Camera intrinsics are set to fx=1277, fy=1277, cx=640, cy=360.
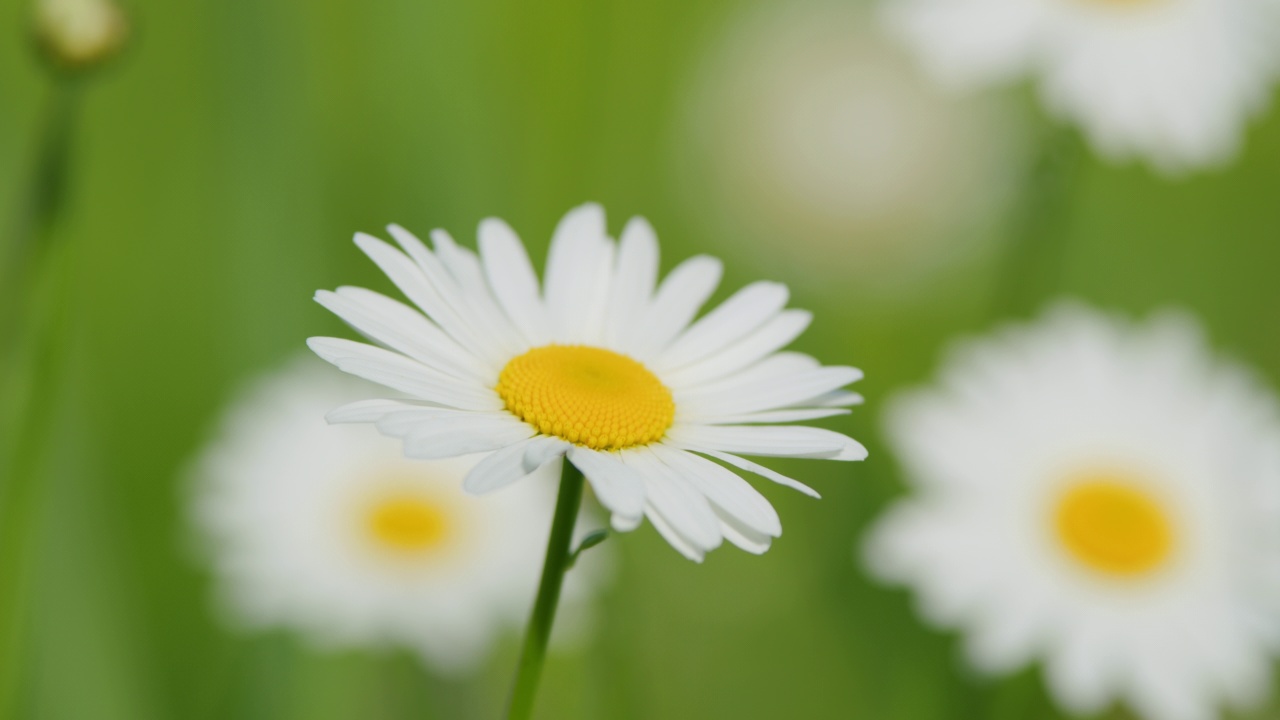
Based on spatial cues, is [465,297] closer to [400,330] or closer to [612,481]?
[400,330]

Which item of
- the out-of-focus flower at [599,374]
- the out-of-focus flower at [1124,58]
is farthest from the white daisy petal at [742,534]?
the out-of-focus flower at [1124,58]

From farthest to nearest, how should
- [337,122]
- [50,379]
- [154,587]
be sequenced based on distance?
[337,122] < [154,587] < [50,379]

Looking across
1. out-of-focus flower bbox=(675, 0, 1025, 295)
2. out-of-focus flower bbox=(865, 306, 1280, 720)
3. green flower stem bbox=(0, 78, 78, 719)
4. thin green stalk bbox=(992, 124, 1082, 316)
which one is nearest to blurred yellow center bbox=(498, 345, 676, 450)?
green flower stem bbox=(0, 78, 78, 719)

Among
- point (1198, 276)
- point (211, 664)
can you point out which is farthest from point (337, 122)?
point (1198, 276)

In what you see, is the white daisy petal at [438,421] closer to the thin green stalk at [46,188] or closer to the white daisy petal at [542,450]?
the white daisy petal at [542,450]

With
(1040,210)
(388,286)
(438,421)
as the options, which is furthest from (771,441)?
(388,286)

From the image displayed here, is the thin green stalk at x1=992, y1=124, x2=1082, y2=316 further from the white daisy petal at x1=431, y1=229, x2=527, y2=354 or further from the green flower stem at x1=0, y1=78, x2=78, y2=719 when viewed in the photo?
the green flower stem at x1=0, y1=78, x2=78, y2=719

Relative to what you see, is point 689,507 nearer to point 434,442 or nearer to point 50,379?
point 434,442

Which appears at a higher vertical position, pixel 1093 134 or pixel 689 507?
pixel 1093 134
